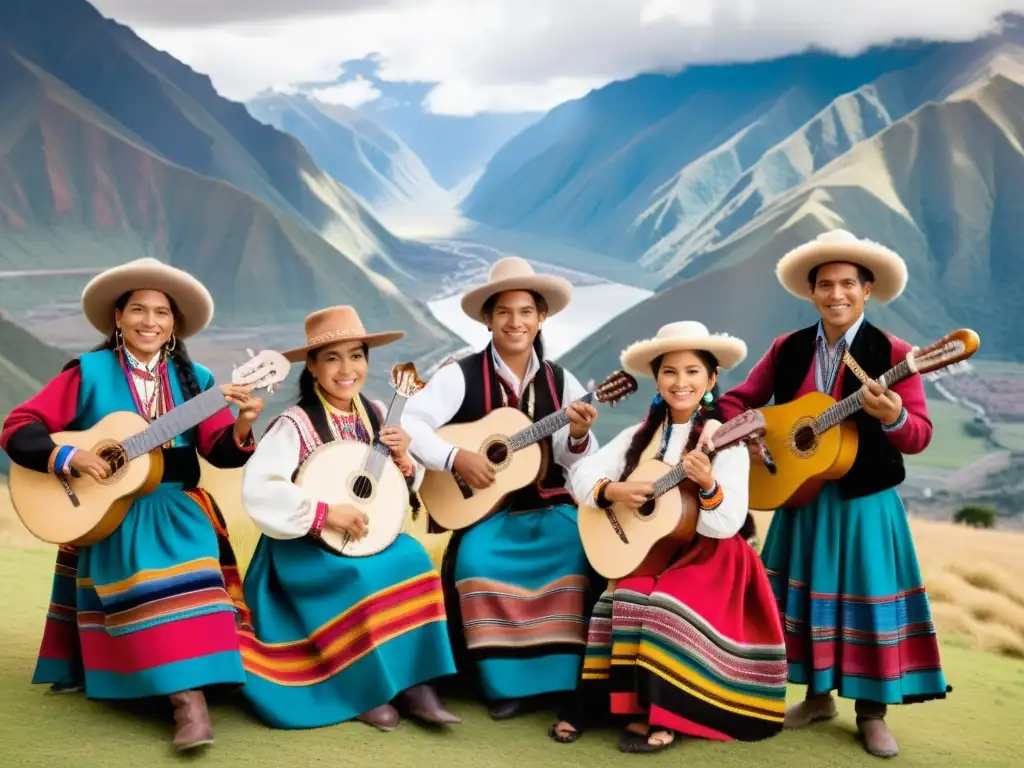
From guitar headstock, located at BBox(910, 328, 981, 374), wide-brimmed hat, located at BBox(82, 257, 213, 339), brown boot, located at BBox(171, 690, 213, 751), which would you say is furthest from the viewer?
wide-brimmed hat, located at BBox(82, 257, 213, 339)

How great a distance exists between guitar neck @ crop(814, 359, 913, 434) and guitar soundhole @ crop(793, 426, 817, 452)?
39 millimetres

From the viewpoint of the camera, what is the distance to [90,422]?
13.7ft

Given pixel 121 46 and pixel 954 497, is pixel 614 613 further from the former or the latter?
pixel 121 46

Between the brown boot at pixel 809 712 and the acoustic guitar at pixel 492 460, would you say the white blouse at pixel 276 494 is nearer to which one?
the acoustic guitar at pixel 492 460

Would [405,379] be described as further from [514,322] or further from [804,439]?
[804,439]

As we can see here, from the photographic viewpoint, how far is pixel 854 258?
13.4 ft

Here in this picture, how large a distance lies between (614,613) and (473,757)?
71cm

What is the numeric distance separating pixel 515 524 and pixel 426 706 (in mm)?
804

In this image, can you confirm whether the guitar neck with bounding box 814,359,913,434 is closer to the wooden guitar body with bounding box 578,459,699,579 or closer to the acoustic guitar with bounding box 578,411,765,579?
the acoustic guitar with bounding box 578,411,765,579

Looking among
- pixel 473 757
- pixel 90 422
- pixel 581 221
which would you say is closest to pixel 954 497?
pixel 581 221

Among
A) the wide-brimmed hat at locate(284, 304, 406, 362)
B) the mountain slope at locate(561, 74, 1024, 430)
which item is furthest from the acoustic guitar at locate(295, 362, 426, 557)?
the mountain slope at locate(561, 74, 1024, 430)

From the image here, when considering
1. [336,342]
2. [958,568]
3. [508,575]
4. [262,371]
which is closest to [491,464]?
[508,575]

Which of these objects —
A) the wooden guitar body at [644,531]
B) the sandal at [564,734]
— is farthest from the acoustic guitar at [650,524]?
the sandal at [564,734]

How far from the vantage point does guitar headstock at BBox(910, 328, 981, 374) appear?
3.63 metres
